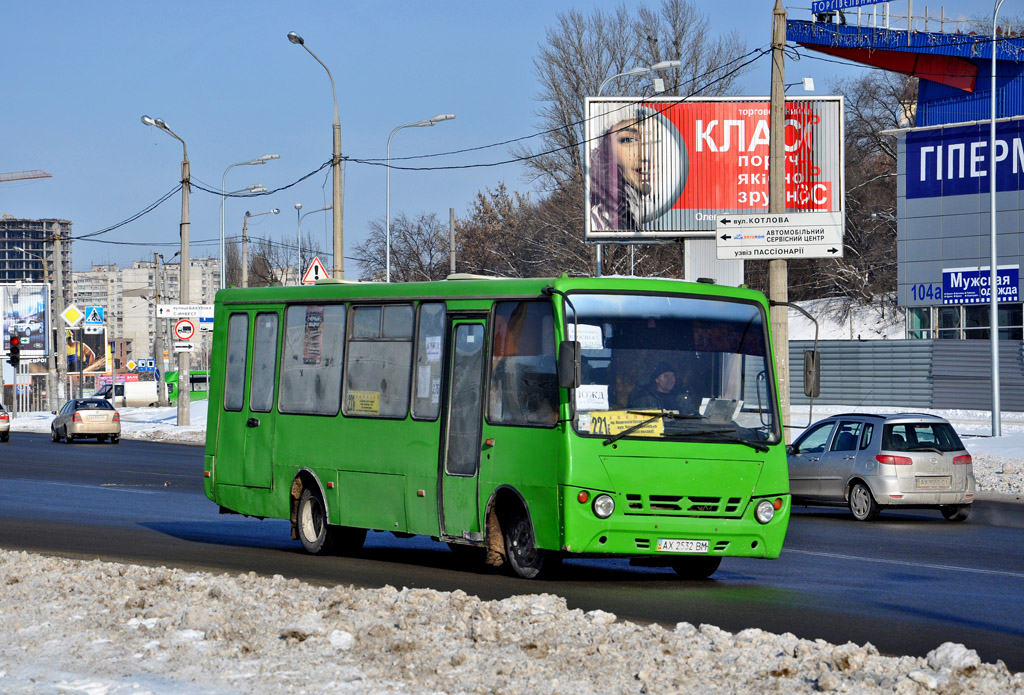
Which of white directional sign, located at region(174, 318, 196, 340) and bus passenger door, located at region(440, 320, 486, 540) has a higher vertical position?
white directional sign, located at region(174, 318, 196, 340)

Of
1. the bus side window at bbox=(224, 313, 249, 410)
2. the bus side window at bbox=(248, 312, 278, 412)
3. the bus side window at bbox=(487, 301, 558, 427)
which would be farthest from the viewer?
the bus side window at bbox=(224, 313, 249, 410)

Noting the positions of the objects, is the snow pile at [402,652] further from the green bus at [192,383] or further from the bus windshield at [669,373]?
the green bus at [192,383]

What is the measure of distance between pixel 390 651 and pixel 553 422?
3.98 meters

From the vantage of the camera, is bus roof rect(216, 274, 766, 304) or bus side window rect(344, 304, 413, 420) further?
bus side window rect(344, 304, 413, 420)

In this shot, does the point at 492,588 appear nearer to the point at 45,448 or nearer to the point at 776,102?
the point at 776,102

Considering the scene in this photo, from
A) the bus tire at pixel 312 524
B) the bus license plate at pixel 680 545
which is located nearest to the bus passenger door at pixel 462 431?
the bus license plate at pixel 680 545

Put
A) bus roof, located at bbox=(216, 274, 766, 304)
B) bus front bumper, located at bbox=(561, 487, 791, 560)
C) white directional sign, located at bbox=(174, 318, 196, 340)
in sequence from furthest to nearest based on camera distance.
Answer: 1. white directional sign, located at bbox=(174, 318, 196, 340)
2. bus roof, located at bbox=(216, 274, 766, 304)
3. bus front bumper, located at bbox=(561, 487, 791, 560)

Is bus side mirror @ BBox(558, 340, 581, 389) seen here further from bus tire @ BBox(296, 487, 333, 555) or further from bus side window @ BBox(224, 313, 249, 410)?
bus side window @ BBox(224, 313, 249, 410)

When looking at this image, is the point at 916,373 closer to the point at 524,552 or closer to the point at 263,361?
the point at 263,361

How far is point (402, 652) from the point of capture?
8.00 m

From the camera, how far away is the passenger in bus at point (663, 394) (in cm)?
1181

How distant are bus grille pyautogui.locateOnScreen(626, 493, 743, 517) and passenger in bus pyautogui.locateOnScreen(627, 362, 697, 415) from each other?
70 cm

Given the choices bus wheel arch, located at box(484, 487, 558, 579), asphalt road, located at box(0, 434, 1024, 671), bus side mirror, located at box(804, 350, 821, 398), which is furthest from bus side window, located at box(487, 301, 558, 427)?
bus side mirror, located at box(804, 350, 821, 398)

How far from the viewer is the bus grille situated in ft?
38.4
